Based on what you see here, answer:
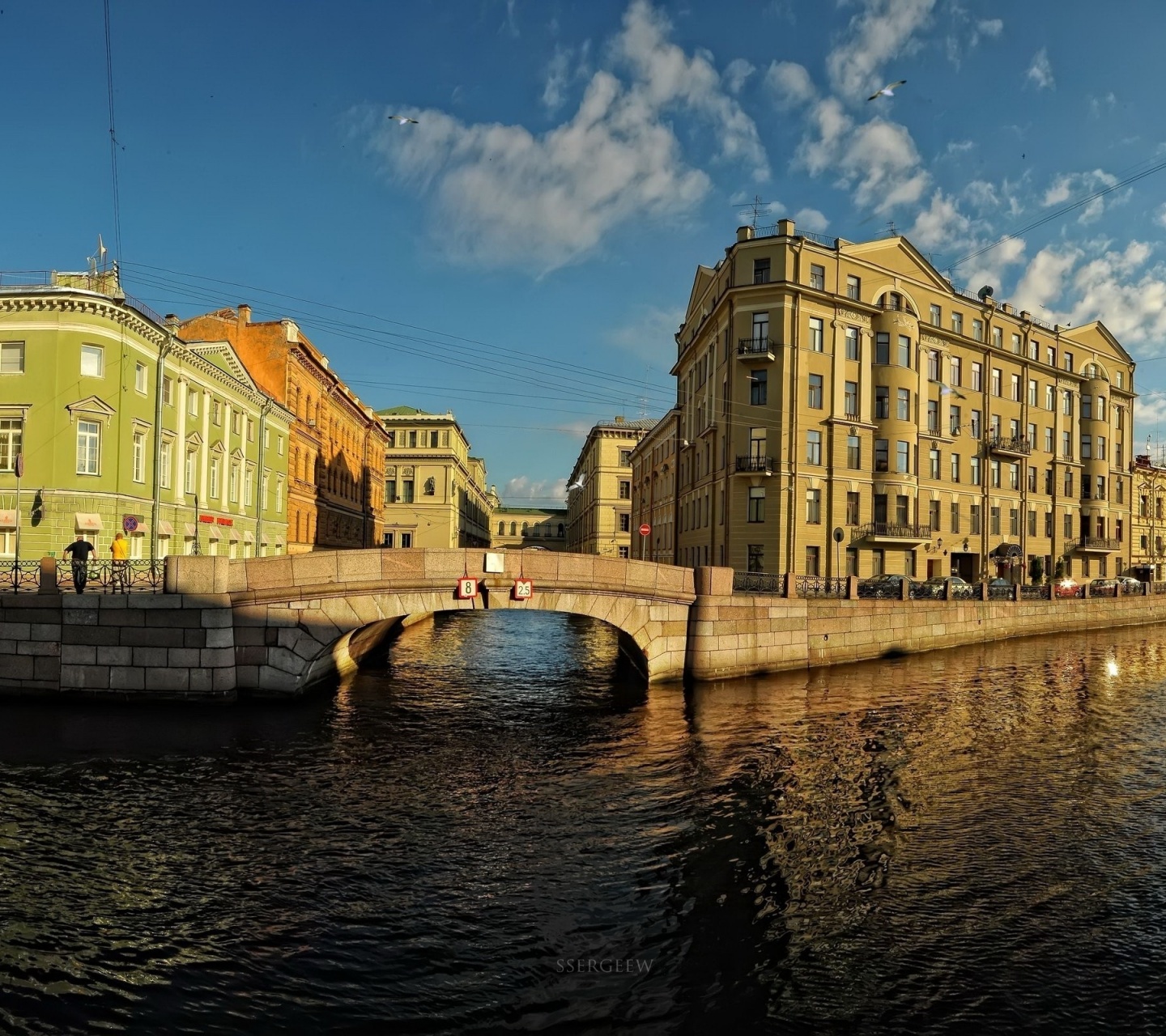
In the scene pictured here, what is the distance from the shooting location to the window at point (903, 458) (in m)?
42.8

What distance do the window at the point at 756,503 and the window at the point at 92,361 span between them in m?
31.1

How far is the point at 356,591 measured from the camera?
59.8 feet

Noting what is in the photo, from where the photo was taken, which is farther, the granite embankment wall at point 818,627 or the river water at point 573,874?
the granite embankment wall at point 818,627

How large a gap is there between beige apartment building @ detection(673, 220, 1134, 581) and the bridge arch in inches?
797

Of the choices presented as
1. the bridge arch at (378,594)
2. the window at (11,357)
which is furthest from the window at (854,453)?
the window at (11,357)

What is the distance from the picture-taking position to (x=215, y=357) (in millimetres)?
40750

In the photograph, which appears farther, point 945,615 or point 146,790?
point 945,615

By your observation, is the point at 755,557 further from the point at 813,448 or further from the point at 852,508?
the point at 813,448

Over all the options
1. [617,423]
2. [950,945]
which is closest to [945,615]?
[950,945]

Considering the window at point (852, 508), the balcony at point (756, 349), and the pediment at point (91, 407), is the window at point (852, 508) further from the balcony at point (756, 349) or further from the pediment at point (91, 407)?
the pediment at point (91, 407)

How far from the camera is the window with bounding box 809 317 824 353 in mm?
40344

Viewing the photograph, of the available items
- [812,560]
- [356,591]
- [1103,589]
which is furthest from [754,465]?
[356,591]

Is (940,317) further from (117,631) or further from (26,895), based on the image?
(26,895)

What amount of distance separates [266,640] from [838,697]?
50.0 ft
